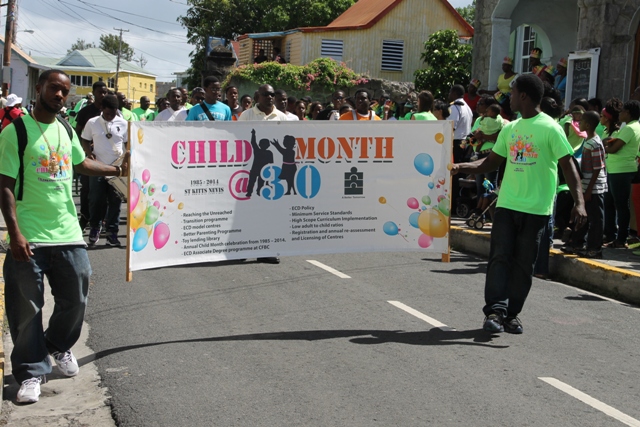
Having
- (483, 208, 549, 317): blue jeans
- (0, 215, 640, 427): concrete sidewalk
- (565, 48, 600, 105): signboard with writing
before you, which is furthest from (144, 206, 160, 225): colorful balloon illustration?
(565, 48, 600, 105): signboard with writing

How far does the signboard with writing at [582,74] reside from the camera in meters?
16.1

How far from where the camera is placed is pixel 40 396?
562cm

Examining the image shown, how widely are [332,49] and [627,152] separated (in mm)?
29555

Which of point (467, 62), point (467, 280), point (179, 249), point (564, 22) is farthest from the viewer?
point (467, 62)

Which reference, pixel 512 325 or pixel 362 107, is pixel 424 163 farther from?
pixel 362 107

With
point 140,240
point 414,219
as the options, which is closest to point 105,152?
point 140,240

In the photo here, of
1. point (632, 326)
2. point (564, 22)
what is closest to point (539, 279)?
point (632, 326)

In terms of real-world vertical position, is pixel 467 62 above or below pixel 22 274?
above

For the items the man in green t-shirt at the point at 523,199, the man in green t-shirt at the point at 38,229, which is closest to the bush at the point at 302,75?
the man in green t-shirt at the point at 523,199

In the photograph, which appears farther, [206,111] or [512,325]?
[206,111]

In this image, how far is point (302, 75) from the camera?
108 feet

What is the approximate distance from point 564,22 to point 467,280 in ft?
44.9

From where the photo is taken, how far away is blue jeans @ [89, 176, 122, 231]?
11719 mm

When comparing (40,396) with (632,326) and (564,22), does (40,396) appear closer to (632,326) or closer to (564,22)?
(632,326)
